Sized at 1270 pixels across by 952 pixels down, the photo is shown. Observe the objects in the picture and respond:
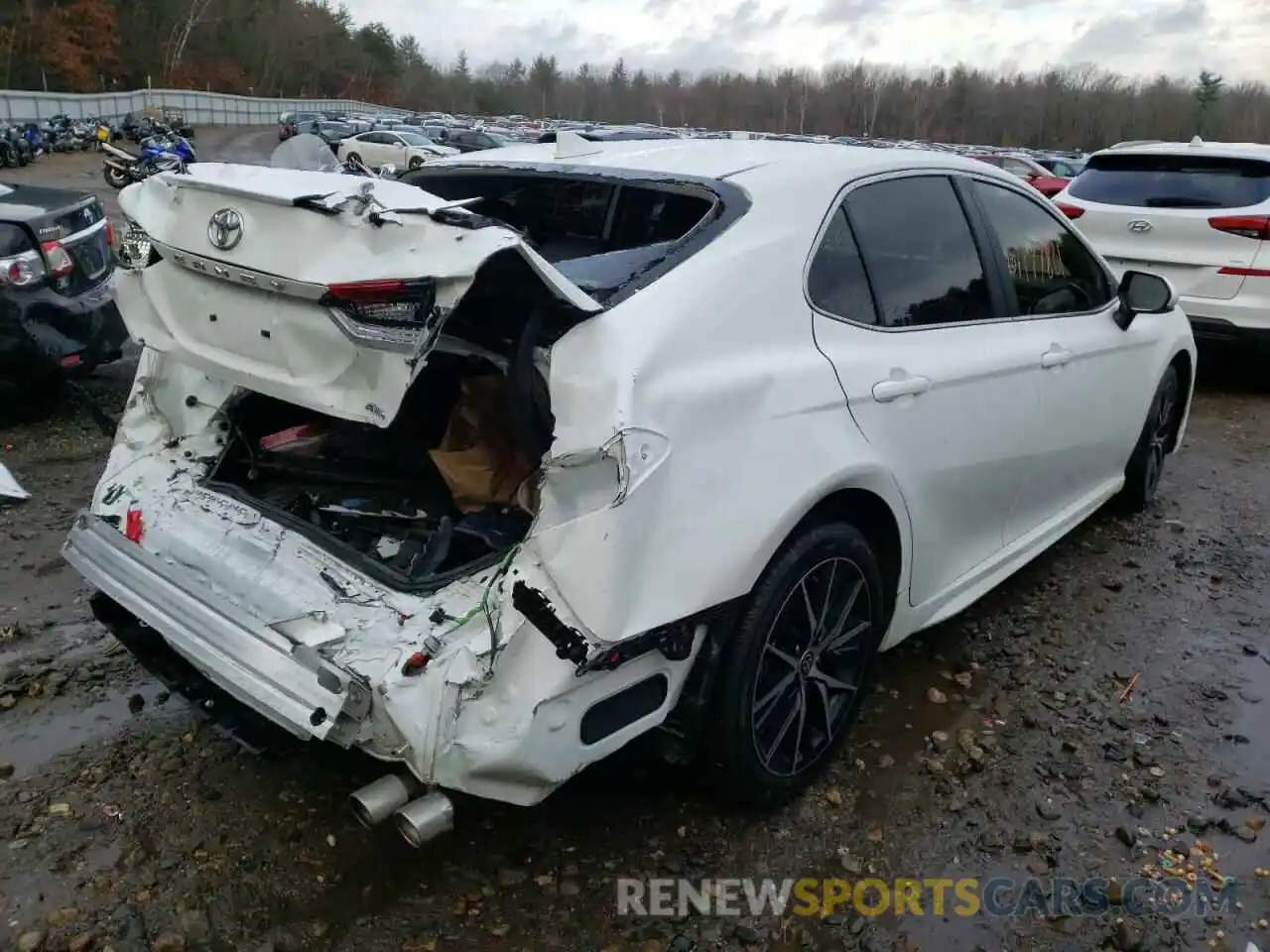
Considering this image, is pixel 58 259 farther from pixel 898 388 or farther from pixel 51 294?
pixel 898 388

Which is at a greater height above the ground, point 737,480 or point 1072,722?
point 737,480

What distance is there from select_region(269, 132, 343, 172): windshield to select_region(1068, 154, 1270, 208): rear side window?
6013mm

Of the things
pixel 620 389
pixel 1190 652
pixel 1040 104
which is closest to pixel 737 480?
pixel 620 389

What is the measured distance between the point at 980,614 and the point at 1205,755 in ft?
3.27

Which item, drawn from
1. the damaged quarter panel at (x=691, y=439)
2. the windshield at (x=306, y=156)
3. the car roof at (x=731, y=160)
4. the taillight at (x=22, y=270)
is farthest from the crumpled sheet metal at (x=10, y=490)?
the damaged quarter panel at (x=691, y=439)

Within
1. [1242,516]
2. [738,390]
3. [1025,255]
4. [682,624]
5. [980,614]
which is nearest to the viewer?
[682,624]

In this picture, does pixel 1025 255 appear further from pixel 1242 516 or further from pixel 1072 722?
pixel 1242 516

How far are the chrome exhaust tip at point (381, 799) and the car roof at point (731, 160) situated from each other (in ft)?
5.73

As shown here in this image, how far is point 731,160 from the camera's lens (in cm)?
298

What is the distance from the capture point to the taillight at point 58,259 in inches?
221

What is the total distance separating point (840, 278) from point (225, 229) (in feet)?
5.23

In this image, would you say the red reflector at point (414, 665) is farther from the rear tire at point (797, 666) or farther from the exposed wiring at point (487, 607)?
the rear tire at point (797, 666)

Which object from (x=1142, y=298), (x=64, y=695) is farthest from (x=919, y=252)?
(x=64, y=695)

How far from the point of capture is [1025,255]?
3615mm
